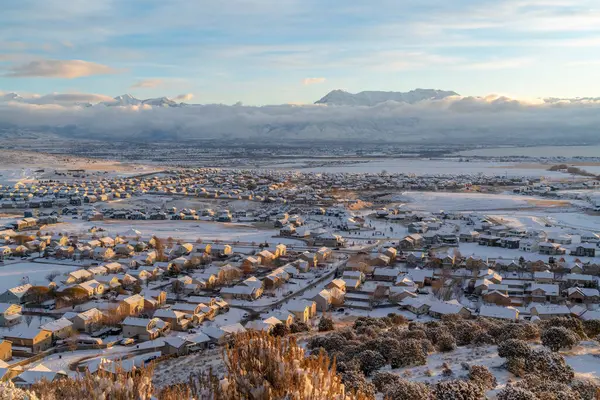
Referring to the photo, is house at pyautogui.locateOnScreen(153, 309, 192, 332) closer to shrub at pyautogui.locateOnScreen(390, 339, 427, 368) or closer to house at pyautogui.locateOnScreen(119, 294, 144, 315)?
house at pyautogui.locateOnScreen(119, 294, 144, 315)

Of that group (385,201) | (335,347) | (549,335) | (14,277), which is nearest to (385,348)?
(335,347)

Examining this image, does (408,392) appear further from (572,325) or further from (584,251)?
(584,251)

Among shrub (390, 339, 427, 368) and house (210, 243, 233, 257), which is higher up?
shrub (390, 339, 427, 368)

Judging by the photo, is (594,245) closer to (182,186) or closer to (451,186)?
(451,186)

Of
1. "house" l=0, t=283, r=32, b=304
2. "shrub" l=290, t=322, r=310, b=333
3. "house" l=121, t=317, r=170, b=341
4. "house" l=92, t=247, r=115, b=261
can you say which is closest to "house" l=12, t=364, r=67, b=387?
"house" l=121, t=317, r=170, b=341

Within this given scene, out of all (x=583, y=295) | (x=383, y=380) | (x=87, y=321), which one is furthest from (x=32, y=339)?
(x=583, y=295)

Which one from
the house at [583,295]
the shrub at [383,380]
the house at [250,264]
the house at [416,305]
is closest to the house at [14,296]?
the house at [250,264]
